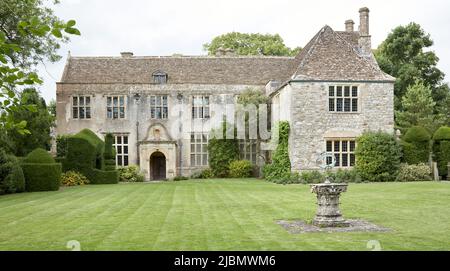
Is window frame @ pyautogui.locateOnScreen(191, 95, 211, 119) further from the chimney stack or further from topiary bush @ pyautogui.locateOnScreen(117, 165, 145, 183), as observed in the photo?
the chimney stack

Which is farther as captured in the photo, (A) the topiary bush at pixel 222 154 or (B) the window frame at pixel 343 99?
(A) the topiary bush at pixel 222 154

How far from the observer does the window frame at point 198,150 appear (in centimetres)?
3762

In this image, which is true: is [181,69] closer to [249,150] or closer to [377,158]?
[249,150]

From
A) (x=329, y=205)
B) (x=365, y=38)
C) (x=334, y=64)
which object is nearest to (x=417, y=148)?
(x=334, y=64)

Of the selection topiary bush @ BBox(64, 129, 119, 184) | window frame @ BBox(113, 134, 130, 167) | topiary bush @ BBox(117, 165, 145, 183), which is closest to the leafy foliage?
window frame @ BBox(113, 134, 130, 167)

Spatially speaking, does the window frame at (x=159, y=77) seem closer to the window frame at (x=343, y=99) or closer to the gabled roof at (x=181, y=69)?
the gabled roof at (x=181, y=69)

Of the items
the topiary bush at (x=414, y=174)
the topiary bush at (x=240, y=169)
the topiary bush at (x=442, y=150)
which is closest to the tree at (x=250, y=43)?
the topiary bush at (x=240, y=169)

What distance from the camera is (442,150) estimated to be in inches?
1156

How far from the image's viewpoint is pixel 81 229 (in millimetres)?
11414

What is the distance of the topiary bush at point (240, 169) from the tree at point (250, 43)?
18637 mm

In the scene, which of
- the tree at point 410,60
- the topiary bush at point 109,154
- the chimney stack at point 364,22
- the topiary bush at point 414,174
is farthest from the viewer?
the tree at point 410,60

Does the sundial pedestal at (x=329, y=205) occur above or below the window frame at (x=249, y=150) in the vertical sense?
below

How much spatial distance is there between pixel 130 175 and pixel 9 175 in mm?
12628
